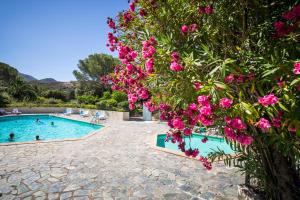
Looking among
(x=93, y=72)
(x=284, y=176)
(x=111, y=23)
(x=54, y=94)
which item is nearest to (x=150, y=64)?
(x=111, y=23)

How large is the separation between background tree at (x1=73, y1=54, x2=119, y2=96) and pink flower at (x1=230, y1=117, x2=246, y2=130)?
36.6 meters

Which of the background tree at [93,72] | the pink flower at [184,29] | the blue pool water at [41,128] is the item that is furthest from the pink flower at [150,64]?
the background tree at [93,72]

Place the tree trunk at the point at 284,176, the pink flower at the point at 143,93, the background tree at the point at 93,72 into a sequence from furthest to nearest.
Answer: the background tree at the point at 93,72 < the pink flower at the point at 143,93 < the tree trunk at the point at 284,176

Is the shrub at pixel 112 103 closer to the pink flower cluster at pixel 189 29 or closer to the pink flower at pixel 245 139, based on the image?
the pink flower cluster at pixel 189 29

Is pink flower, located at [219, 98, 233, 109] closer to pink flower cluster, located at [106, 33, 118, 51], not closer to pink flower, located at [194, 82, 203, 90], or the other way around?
pink flower, located at [194, 82, 203, 90]

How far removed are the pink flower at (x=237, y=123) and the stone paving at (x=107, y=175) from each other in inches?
96.2

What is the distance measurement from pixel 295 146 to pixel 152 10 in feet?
9.73

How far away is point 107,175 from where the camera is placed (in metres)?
6.05

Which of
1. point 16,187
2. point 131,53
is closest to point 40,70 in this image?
point 16,187

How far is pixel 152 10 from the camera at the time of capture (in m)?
3.30

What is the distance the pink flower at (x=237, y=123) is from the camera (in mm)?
2016

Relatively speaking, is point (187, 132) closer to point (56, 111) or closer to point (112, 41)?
point (112, 41)

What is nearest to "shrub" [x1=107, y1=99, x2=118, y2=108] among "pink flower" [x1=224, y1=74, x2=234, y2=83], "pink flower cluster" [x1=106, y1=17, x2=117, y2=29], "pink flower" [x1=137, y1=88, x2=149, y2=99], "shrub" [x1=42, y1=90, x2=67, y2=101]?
"shrub" [x1=42, y1=90, x2=67, y2=101]

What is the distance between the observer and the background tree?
37781mm
